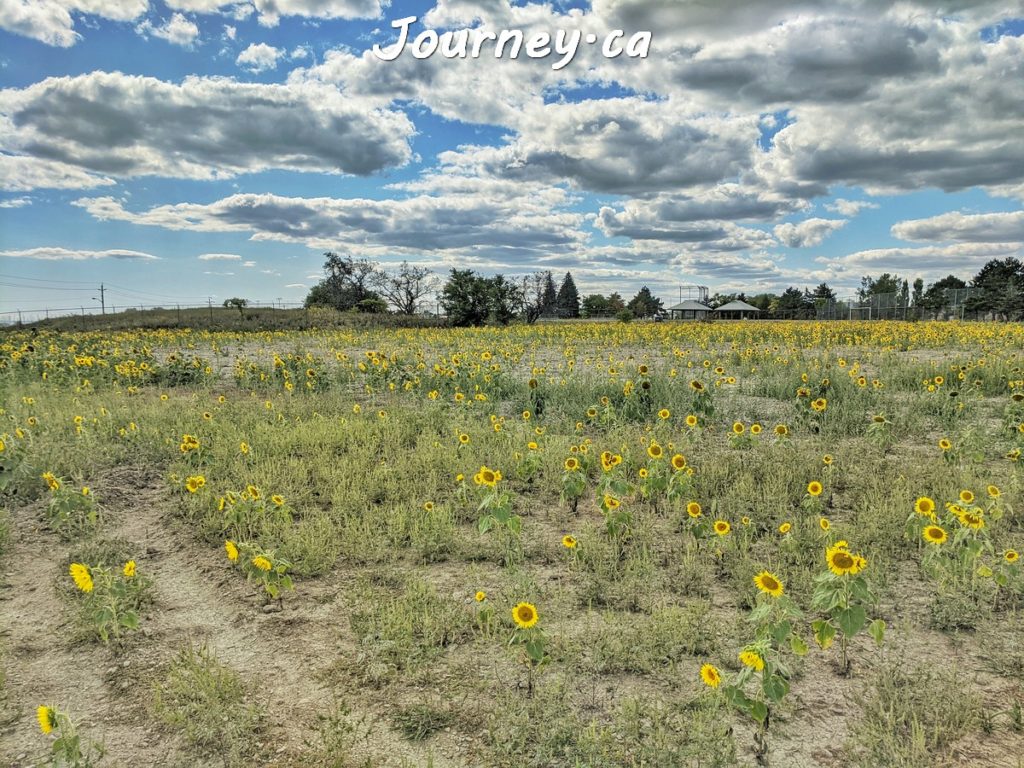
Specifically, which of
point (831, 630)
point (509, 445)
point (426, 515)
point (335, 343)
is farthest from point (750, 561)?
point (335, 343)

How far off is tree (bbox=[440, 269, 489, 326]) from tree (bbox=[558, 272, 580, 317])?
3910cm

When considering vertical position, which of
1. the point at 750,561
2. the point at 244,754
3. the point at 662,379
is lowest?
the point at 244,754

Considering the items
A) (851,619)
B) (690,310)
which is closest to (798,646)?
(851,619)

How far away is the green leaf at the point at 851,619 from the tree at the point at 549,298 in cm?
7580

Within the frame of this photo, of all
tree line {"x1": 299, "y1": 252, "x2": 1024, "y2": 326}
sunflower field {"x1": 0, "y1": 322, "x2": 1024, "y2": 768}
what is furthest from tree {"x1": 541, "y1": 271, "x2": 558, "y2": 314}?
sunflower field {"x1": 0, "y1": 322, "x2": 1024, "y2": 768}

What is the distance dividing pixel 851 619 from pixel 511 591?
1840 mm

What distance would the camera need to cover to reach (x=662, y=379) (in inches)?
352

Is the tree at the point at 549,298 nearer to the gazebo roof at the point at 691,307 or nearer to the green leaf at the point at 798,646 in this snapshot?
the gazebo roof at the point at 691,307

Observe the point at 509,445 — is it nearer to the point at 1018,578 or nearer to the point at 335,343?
the point at 1018,578

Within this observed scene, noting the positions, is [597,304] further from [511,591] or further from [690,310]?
[511,591]

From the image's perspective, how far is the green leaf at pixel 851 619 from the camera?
2.55m

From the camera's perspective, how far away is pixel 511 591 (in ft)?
12.0

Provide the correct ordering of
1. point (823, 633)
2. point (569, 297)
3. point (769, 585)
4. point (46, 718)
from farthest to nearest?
point (569, 297)
point (823, 633)
point (769, 585)
point (46, 718)

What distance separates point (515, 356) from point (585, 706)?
10511mm
